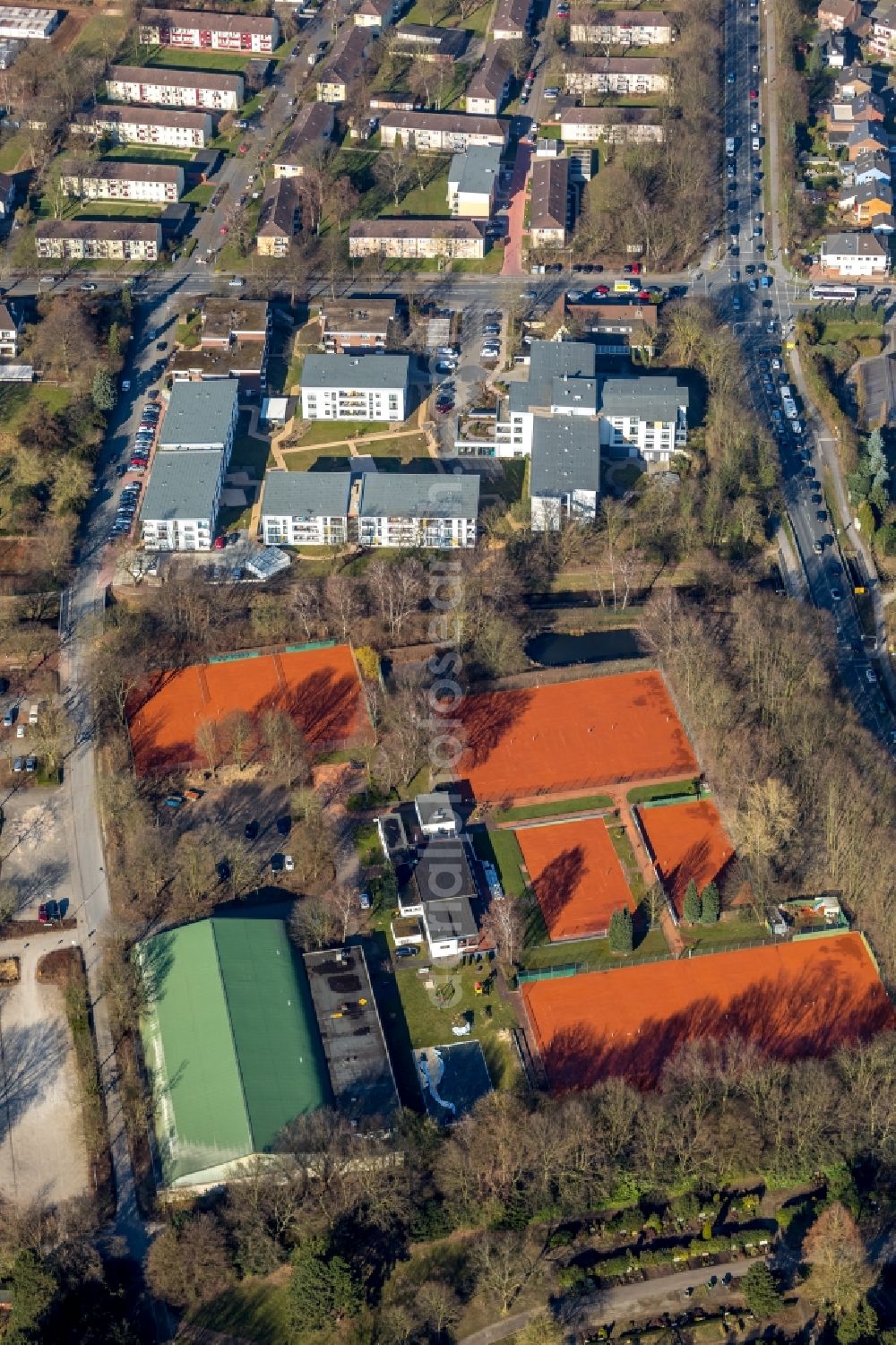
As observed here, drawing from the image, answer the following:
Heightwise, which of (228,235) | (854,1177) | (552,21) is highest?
(552,21)

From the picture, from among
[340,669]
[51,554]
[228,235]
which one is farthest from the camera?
[228,235]

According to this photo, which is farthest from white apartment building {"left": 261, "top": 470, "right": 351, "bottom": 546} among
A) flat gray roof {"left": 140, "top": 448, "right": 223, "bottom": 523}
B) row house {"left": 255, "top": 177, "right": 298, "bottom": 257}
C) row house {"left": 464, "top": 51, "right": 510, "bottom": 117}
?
row house {"left": 464, "top": 51, "right": 510, "bottom": 117}

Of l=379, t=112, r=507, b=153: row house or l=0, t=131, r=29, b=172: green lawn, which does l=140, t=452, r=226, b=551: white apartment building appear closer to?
l=0, t=131, r=29, b=172: green lawn

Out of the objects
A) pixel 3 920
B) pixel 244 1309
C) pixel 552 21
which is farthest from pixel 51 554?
pixel 552 21

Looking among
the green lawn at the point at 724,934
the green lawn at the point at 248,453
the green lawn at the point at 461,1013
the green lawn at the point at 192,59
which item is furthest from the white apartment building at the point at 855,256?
the green lawn at the point at 461,1013

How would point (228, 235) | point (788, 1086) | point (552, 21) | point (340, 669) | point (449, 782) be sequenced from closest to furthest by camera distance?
→ point (788, 1086) < point (449, 782) < point (340, 669) < point (228, 235) < point (552, 21)

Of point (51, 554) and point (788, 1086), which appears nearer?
point (788, 1086)

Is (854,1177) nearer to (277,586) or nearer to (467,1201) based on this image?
(467,1201)
